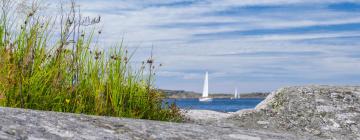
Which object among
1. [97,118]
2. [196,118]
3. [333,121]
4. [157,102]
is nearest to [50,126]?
[97,118]

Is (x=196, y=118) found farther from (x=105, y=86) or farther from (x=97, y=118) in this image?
(x=97, y=118)

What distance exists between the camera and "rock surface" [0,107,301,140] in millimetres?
3633

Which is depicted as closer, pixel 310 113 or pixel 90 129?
pixel 90 129

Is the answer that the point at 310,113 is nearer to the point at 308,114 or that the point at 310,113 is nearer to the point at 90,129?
the point at 308,114

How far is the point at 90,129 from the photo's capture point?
393 centimetres

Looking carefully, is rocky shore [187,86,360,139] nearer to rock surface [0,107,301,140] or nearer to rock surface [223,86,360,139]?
rock surface [223,86,360,139]

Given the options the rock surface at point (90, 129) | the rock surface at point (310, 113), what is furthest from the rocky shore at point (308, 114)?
the rock surface at point (90, 129)

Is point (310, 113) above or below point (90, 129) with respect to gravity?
above

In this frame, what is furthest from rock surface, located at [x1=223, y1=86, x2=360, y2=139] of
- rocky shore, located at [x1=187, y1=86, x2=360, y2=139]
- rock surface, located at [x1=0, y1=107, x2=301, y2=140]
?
rock surface, located at [x1=0, y1=107, x2=301, y2=140]

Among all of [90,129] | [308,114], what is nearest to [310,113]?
[308,114]

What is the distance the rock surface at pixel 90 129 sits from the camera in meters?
3.63

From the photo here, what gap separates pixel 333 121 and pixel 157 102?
2434mm

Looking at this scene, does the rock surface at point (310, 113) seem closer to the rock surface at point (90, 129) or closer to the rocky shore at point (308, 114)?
the rocky shore at point (308, 114)

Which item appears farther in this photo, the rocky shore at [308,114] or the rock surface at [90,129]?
the rocky shore at [308,114]
